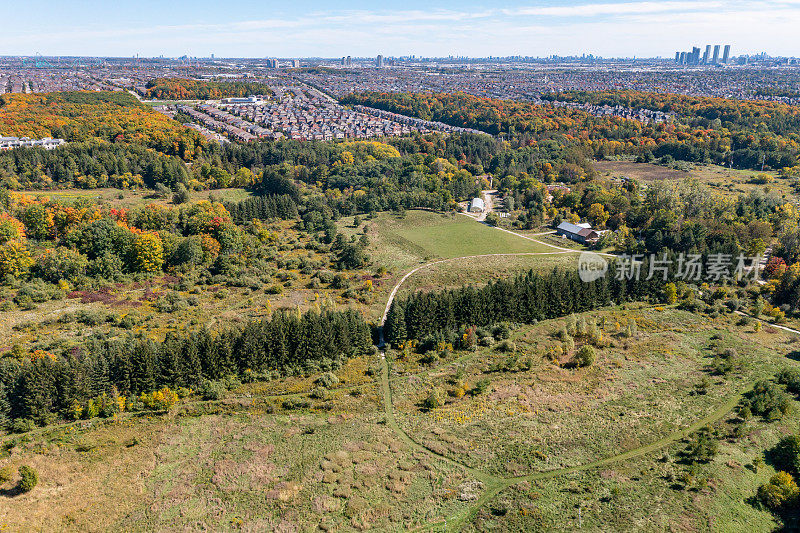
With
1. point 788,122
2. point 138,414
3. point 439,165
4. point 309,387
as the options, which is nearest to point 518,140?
point 439,165

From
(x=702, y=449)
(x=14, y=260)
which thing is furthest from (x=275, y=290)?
(x=702, y=449)

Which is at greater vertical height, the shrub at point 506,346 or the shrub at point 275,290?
the shrub at point 275,290

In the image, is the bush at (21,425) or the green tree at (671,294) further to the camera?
the green tree at (671,294)

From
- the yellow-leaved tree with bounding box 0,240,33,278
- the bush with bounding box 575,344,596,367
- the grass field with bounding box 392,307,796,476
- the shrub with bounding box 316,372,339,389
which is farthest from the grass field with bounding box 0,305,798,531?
the yellow-leaved tree with bounding box 0,240,33,278

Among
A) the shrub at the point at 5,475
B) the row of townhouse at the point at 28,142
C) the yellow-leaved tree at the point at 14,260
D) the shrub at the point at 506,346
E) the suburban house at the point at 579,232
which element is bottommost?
the shrub at the point at 506,346

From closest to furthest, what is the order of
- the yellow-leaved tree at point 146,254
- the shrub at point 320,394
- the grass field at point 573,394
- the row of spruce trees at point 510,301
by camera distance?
the grass field at point 573,394 → the shrub at point 320,394 → the row of spruce trees at point 510,301 → the yellow-leaved tree at point 146,254

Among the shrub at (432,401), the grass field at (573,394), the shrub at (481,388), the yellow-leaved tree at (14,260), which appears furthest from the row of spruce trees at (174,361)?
the yellow-leaved tree at (14,260)

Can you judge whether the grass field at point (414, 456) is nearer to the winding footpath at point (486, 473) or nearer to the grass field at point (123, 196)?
the winding footpath at point (486, 473)
